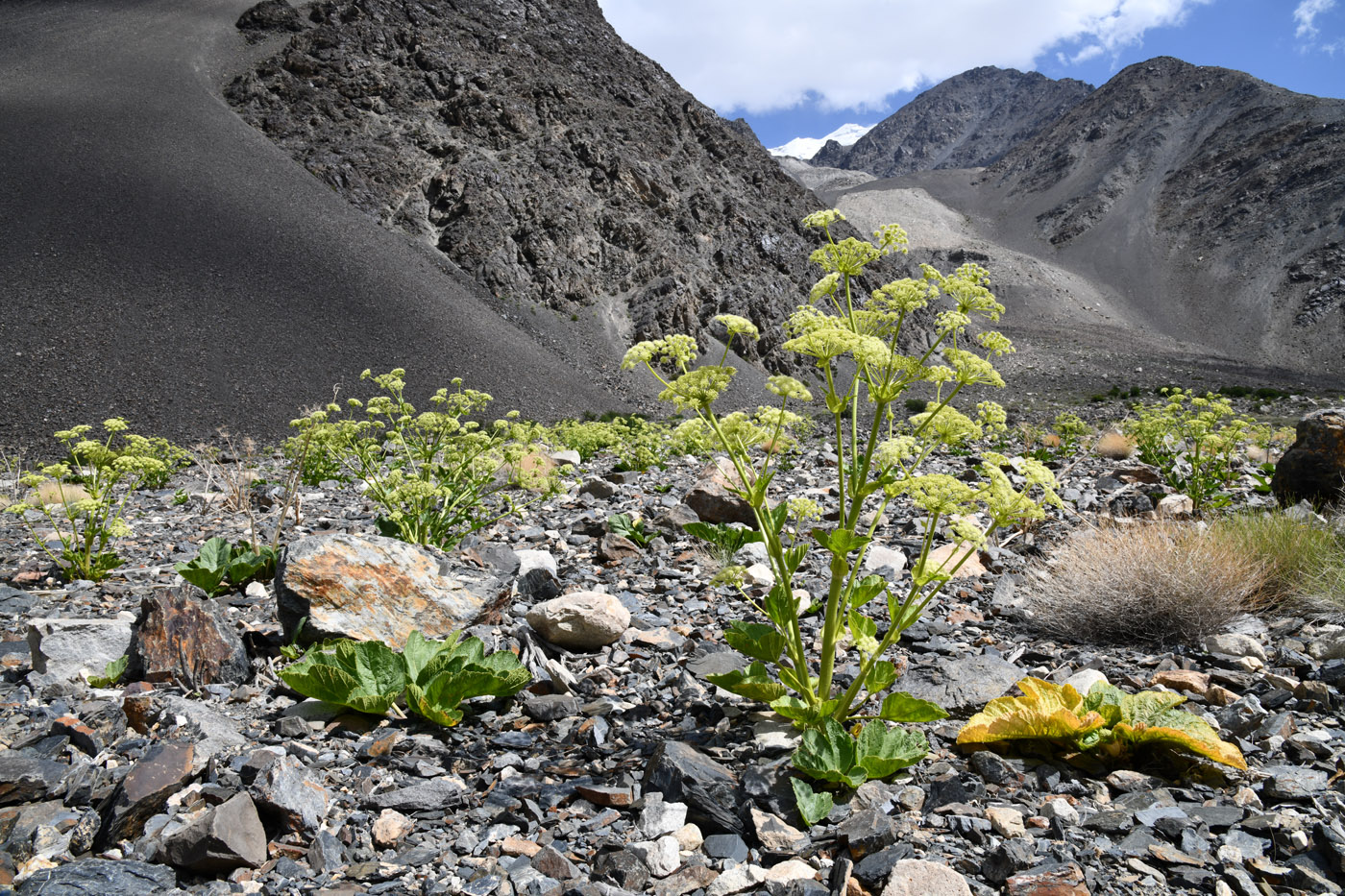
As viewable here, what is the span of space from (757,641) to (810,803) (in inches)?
27.6

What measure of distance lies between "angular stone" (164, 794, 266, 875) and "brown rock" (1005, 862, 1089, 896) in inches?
96.8

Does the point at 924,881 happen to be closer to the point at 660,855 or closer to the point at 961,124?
the point at 660,855

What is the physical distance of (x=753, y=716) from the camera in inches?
130

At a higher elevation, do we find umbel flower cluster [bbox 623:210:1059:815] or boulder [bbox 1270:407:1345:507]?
boulder [bbox 1270:407:1345:507]

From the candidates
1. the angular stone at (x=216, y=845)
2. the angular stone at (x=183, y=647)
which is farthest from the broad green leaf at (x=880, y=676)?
the angular stone at (x=183, y=647)

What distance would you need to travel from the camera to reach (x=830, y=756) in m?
2.62

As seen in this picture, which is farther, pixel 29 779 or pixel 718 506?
pixel 718 506

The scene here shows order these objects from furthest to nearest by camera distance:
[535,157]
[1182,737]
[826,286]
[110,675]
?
[535,157]
[110,675]
[826,286]
[1182,737]

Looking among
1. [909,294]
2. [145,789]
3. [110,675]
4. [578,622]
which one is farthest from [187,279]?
[909,294]

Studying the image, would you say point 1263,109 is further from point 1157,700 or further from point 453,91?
point 1157,700

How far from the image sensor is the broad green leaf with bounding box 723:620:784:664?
2980 millimetres

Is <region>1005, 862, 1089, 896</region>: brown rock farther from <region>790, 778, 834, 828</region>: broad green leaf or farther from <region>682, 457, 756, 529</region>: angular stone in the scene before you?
<region>682, 457, 756, 529</region>: angular stone

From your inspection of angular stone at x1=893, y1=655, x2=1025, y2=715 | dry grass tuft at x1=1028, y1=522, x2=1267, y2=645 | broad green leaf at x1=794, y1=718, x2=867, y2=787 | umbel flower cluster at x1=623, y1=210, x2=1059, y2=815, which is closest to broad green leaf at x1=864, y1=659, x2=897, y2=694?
umbel flower cluster at x1=623, y1=210, x2=1059, y2=815

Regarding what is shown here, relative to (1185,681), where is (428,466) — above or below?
below
